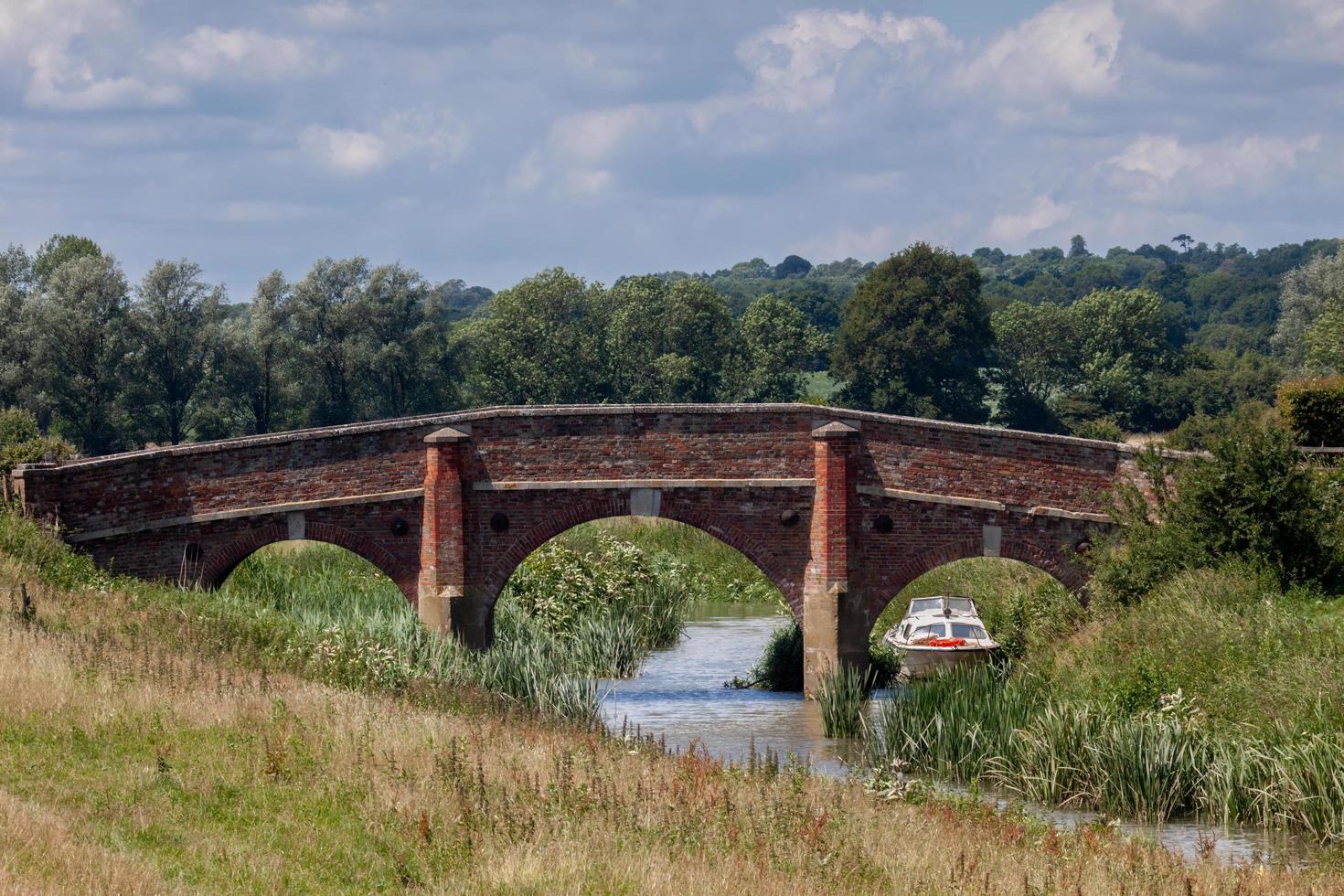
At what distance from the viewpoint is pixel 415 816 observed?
12.4 m

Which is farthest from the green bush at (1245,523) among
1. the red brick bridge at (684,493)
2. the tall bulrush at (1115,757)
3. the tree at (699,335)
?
the tree at (699,335)

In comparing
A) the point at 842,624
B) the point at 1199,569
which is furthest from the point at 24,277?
the point at 1199,569

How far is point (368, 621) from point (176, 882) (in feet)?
44.8

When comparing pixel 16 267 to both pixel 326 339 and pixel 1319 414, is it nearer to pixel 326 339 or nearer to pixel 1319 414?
pixel 326 339

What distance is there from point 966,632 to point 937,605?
1945 mm

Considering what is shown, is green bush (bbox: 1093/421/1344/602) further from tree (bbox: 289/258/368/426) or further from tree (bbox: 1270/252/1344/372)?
tree (bbox: 1270/252/1344/372)

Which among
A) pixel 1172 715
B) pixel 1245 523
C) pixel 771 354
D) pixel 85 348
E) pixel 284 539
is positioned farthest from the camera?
→ pixel 771 354

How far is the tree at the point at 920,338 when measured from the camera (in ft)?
217

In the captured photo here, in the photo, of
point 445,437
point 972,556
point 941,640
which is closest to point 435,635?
point 445,437

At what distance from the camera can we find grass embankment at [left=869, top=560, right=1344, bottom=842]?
16.4 meters

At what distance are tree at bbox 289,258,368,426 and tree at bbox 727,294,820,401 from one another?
16588 millimetres

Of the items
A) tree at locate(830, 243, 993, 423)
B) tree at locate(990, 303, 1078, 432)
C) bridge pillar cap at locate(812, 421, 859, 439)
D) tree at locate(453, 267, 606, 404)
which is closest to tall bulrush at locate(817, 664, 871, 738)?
bridge pillar cap at locate(812, 421, 859, 439)

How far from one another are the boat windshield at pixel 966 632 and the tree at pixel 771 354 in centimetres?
4126

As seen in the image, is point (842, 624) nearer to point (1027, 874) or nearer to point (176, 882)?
point (1027, 874)
